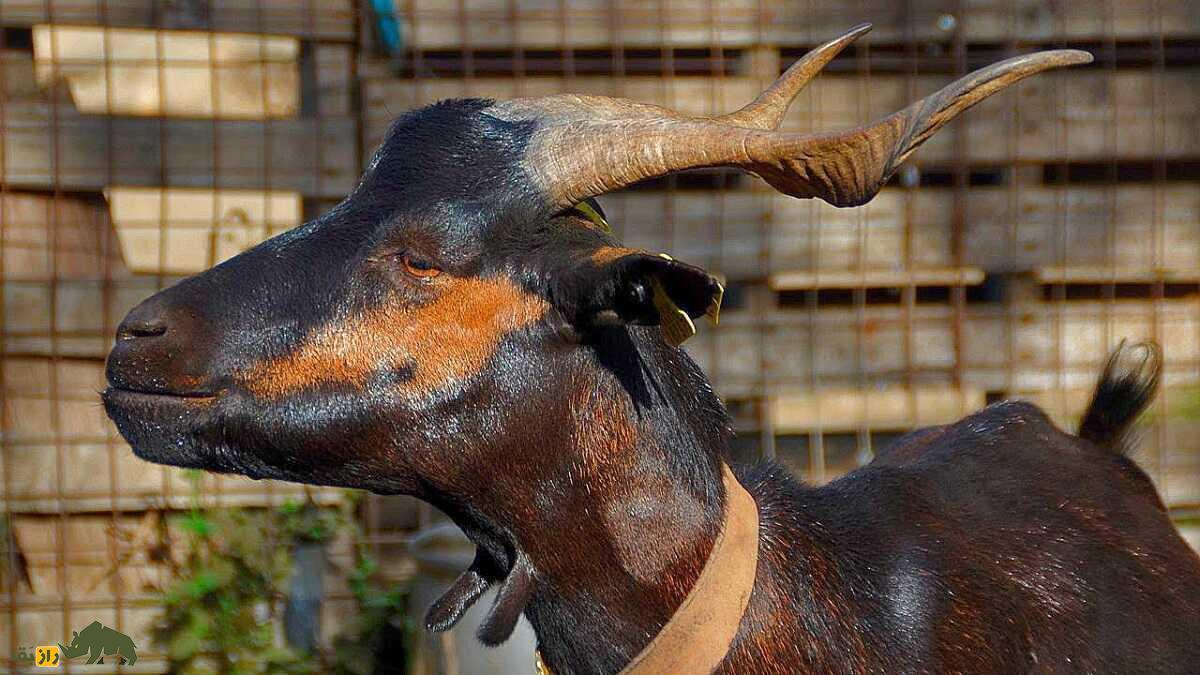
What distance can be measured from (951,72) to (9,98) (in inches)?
168

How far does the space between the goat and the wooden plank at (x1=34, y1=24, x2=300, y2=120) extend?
139 inches

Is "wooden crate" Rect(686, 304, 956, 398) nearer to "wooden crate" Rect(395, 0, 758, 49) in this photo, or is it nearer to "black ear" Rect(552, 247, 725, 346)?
"wooden crate" Rect(395, 0, 758, 49)

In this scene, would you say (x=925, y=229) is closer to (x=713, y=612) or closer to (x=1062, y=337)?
(x=1062, y=337)

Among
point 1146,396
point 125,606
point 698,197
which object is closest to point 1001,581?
point 1146,396

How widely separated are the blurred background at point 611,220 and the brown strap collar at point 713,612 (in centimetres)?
327

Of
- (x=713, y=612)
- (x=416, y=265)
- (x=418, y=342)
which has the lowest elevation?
(x=713, y=612)

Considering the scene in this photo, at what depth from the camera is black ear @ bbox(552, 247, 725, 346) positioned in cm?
246

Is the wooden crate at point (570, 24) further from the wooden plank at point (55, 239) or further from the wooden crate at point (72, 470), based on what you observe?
the wooden crate at point (72, 470)

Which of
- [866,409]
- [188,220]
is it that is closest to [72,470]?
[188,220]

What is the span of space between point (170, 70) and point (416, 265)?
4.00 m

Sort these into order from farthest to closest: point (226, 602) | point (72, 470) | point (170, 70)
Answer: point (170, 70)
point (72, 470)
point (226, 602)

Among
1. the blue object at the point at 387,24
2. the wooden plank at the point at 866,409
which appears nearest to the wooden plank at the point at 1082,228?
the wooden plank at the point at 866,409

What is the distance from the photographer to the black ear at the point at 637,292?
2455 millimetres

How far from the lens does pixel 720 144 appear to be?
2564 millimetres
